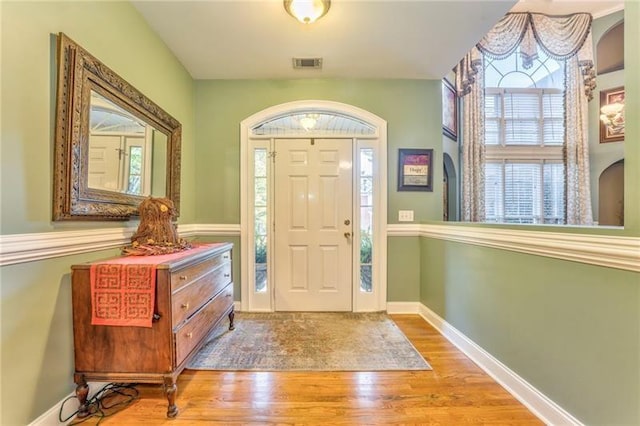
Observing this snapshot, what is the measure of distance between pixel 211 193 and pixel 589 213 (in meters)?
6.12

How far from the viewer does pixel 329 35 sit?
233 cm

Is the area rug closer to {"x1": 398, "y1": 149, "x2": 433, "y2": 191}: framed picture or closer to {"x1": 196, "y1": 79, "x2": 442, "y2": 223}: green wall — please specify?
{"x1": 196, "y1": 79, "x2": 442, "y2": 223}: green wall

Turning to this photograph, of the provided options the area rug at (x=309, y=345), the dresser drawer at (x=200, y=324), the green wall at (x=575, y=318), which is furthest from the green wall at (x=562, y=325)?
the dresser drawer at (x=200, y=324)

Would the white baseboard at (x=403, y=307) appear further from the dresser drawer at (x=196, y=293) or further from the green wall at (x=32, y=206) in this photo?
the green wall at (x=32, y=206)

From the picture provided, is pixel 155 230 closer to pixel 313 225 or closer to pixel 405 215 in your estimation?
pixel 313 225

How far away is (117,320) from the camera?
4.64 feet

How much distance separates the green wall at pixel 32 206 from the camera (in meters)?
1.16

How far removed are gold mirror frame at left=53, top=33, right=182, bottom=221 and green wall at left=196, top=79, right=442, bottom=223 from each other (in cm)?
124

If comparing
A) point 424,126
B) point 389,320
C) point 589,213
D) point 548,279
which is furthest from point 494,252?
point 589,213

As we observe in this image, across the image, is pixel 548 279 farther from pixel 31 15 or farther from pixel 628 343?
pixel 31 15

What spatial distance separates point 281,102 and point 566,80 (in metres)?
5.30

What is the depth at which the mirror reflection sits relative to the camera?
5.25 ft

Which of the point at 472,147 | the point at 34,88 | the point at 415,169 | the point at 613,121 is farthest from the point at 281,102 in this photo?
the point at 613,121

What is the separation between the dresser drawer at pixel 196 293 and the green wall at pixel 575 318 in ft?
6.68
